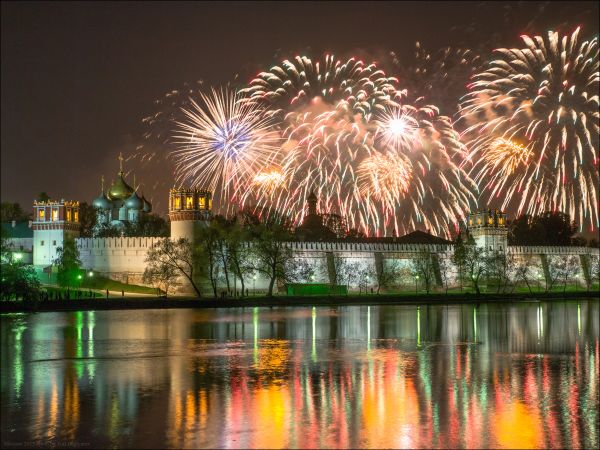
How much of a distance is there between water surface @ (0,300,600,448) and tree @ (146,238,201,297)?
2733 cm

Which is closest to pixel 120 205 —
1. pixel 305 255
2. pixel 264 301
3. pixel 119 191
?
pixel 119 191

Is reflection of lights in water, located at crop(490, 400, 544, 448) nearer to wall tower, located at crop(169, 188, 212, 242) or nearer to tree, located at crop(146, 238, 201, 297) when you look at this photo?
tree, located at crop(146, 238, 201, 297)

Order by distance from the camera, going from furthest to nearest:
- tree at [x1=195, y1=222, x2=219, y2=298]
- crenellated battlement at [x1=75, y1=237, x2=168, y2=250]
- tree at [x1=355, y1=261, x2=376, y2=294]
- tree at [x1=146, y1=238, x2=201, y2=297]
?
tree at [x1=355, y1=261, x2=376, y2=294] < crenellated battlement at [x1=75, y1=237, x2=168, y2=250] < tree at [x1=195, y1=222, x2=219, y2=298] < tree at [x1=146, y1=238, x2=201, y2=297]

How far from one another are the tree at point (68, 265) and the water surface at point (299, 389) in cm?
3138

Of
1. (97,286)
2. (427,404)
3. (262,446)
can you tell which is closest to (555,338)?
(427,404)

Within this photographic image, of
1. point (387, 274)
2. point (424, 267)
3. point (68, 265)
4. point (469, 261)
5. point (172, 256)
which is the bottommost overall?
point (387, 274)

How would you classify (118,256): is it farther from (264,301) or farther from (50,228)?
(264,301)

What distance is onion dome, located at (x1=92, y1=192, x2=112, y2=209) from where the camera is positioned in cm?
7838

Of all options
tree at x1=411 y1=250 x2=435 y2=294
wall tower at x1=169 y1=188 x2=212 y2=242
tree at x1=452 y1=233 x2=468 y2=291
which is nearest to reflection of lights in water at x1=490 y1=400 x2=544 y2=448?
wall tower at x1=169 y1=188 x2=212 y2=242

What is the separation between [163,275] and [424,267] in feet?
74.1

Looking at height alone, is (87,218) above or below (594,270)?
above

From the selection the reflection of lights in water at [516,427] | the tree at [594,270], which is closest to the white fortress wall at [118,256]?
the tree at [594,270]

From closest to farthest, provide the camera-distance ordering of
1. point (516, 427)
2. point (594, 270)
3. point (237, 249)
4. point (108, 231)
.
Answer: point (516, 427)
point (237, 249)
point (108, 231)
point (594, 270)

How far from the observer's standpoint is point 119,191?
261 feet
